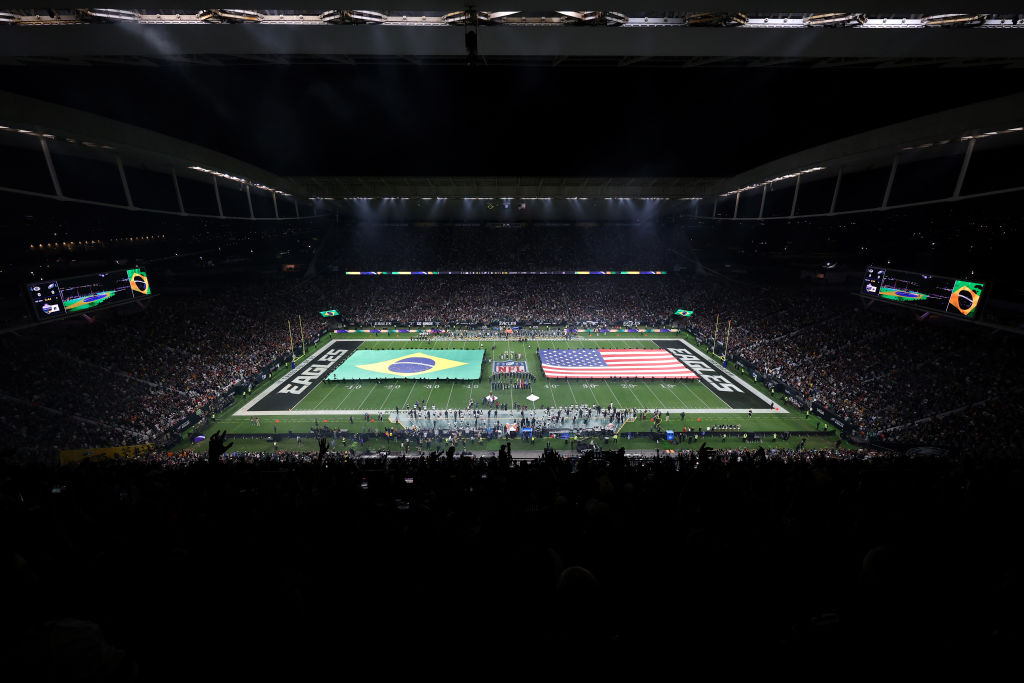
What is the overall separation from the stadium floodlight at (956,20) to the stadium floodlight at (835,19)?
1092mm

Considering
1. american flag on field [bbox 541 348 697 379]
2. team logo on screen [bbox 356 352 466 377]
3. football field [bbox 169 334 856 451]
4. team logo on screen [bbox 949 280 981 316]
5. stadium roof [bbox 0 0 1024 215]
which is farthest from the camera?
team logo on screen [bbox 356 352 466 377]

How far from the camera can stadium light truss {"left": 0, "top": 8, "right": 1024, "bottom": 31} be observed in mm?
7426

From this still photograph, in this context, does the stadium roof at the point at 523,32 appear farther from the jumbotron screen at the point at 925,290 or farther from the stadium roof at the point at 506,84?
the jumbotron screen at the point at 925,290

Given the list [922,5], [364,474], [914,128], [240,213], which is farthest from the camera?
[240,213]

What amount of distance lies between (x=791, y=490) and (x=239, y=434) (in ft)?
84.8

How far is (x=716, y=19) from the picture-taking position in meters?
7.59

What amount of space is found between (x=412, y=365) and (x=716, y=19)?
29.9m

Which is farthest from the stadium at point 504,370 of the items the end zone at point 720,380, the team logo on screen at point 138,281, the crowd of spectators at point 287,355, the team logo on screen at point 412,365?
the team logo on screen at point 412,365

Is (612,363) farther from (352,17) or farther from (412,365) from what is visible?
(352,17)

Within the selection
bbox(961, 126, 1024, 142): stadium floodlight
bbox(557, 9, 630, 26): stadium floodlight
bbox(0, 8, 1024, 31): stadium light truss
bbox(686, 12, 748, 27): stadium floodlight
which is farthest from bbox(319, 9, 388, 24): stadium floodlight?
bbox(961, 126, 1024, 142): stadium floodlight

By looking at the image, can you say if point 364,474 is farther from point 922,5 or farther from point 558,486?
point 922,5

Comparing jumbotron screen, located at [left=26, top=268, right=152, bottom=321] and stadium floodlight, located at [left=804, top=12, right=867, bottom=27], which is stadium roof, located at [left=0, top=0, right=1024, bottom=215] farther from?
jumbotron screen, located at [left=26, top=268, right=152, bottom=321]

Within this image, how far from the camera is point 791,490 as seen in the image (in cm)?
666

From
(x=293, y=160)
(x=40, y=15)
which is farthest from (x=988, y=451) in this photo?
(x=293, y=160)
